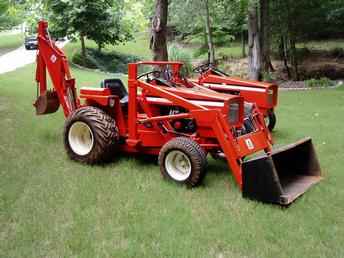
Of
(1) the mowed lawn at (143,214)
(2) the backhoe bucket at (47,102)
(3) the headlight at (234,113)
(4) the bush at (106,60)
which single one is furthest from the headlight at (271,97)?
(4) the bush at (106,60)

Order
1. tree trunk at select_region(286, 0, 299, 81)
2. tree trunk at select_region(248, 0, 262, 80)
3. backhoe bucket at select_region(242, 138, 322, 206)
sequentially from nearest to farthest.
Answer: backhoe bucket at select_region(242, 138, 322, 206) → tree trunk at select_region(248, 0, 262, 80) → tree trunk at select_region(286, 0, 299, 81)

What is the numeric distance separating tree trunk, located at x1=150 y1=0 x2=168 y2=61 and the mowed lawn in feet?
11.7

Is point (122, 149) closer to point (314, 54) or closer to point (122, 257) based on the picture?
point (122, 257)

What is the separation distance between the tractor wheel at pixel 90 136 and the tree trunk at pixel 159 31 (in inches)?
151

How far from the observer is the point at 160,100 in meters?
6.03

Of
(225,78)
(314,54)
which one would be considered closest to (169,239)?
(225,78)

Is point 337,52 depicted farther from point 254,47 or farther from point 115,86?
point 115,86

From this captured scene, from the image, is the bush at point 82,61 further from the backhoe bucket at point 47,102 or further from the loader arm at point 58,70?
the loader arm at point 58,70

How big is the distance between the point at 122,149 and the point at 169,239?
2501 millimetres

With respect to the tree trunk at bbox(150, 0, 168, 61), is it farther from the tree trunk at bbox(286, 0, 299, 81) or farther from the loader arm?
the tree trunk at bbox(286, 0, 299, 81)

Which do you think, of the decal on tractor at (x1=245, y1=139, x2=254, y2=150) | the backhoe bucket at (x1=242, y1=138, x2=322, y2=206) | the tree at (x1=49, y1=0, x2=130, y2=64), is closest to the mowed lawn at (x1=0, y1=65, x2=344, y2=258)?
the backhoe bucket at (x1=242, y1=138, x2=322, y2=206)

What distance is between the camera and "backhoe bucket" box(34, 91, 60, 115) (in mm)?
7527

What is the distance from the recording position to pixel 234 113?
5.61 metres

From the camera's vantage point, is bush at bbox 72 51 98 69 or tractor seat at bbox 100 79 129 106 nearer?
tractor seat at bbox 100 79 129 106
